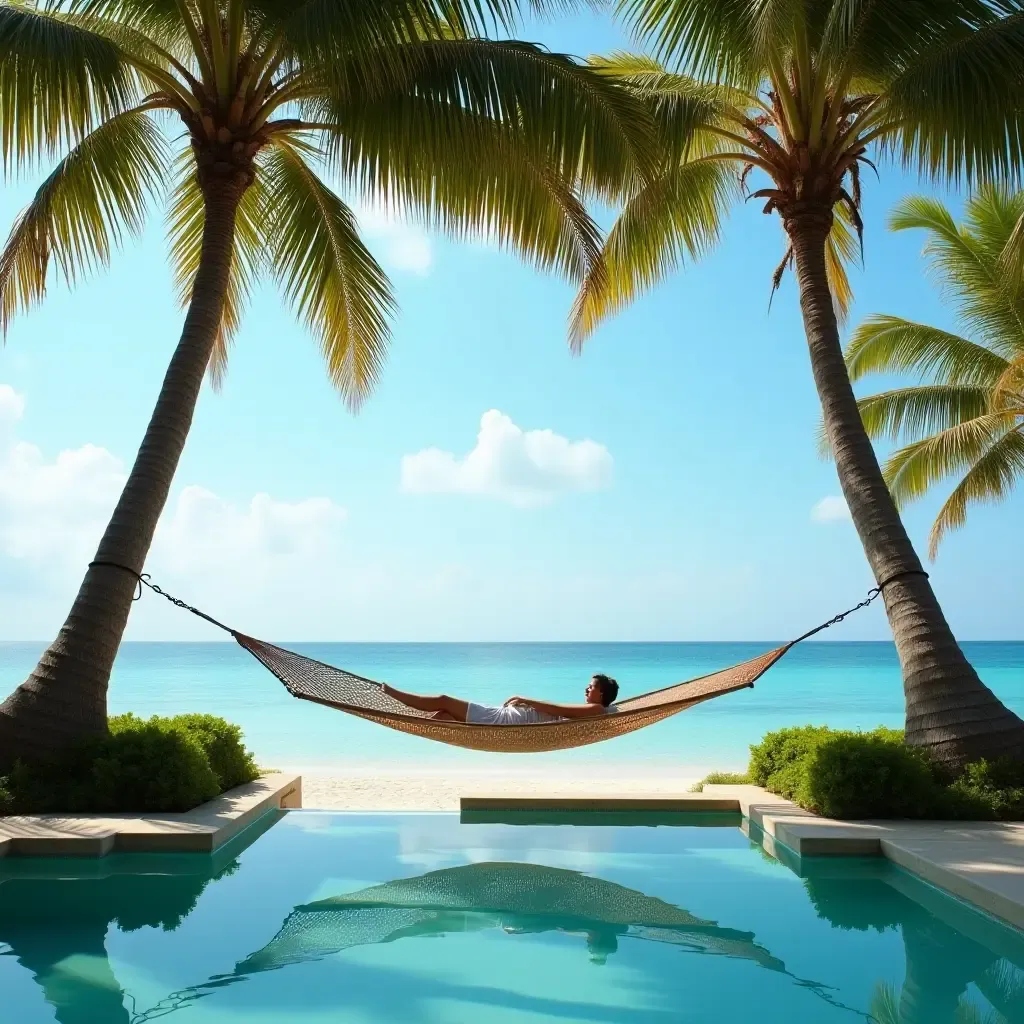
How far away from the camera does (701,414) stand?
19.2 metres

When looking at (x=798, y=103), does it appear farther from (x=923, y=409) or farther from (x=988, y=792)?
(x=923, y=409)

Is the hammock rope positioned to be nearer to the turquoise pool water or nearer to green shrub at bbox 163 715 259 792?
the turquoise pool water

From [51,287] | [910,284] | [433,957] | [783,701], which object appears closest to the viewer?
[433,957]

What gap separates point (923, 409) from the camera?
969 centimetres

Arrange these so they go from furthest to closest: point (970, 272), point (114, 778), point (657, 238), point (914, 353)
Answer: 1. point (914, 353)
2. point (970, 272)
3. point (657, 238)
4. point (114, 778)

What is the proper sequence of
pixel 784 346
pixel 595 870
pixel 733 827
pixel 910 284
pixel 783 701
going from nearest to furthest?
pixel 595 870
pixel 733 827
pixel 910 284
pixel 784 346
pixel 783 701

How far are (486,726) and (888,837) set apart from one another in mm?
1777

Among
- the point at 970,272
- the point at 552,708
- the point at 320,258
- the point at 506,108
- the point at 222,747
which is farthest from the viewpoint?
the point at 970,272

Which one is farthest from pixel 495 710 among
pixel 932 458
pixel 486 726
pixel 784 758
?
pixel 932 458

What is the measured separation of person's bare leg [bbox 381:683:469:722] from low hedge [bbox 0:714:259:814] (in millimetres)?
994

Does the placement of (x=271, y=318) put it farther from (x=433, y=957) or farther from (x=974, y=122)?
(x=433, y=957)

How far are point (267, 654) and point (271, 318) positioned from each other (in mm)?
4050

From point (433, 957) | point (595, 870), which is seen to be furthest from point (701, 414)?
point (433, 957)

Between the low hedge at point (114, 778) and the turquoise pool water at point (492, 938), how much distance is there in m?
0.45
